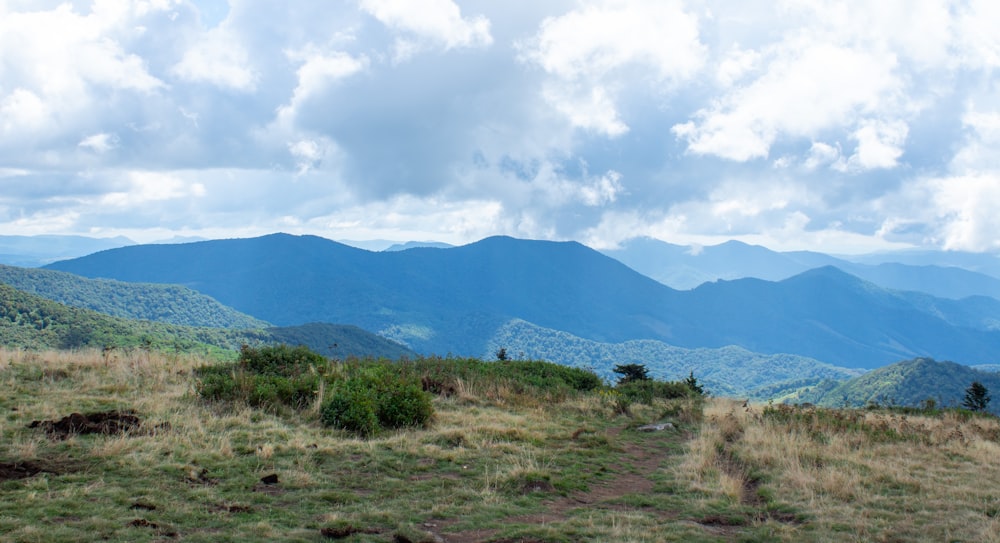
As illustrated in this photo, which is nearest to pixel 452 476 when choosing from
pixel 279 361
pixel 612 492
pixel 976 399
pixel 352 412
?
pixel 612 492

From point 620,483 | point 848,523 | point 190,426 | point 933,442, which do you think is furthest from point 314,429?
point 933,442

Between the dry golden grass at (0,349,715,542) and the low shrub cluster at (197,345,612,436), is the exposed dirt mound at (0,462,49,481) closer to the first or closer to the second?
the dry golden grass at (0,349,715,542)

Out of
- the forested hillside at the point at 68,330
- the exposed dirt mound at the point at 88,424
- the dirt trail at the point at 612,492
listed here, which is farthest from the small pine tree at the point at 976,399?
the forested hillside at the point at 68,330

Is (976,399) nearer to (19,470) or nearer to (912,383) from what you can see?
(19,470)

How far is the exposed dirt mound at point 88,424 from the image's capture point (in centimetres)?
955

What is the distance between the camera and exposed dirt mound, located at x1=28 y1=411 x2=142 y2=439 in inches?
376

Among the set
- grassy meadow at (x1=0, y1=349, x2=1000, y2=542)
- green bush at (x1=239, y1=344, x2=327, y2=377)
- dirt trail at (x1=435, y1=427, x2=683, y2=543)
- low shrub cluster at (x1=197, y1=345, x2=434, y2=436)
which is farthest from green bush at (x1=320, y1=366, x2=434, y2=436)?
dirt trail at (x1=435, y1=427, x2=683, y2=543)

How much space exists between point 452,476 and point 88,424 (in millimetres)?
5957

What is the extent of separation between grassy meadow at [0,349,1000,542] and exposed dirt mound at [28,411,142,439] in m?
0.10

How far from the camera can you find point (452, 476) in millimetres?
9430

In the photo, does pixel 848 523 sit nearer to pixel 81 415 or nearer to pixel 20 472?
pixel 20 472

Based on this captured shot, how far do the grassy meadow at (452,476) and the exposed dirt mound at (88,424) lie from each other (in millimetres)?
99

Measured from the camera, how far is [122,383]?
44.4ft

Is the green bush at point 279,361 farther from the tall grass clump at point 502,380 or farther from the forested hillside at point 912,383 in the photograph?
the forested hillside at point 912,383
